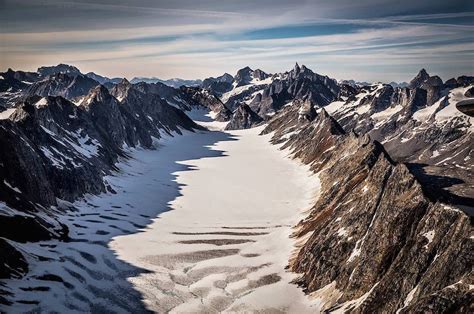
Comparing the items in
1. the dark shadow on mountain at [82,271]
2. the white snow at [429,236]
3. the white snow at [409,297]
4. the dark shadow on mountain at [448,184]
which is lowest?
the dark shadow on mountain at [448,184]

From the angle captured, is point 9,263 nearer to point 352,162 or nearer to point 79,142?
point 352,162

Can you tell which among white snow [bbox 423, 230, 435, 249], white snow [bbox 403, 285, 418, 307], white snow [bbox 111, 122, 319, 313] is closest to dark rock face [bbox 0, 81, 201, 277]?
white snow [bbox 111, 122, 319, 313]

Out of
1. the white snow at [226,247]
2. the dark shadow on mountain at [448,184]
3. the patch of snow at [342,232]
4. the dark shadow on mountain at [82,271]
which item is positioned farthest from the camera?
the dark shadow on mountain at [448,184]

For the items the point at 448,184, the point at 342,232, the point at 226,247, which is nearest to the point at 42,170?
the point at 226,247

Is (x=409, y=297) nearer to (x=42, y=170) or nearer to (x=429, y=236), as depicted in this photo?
(x=429, y=236)

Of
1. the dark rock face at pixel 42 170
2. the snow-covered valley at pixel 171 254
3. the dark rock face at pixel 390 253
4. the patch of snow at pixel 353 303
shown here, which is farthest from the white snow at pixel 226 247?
the dark rock face at pixel 42 170

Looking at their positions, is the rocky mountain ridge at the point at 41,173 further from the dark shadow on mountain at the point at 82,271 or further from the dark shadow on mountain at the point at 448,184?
the dark shadow on mountain at the point at 448,184
